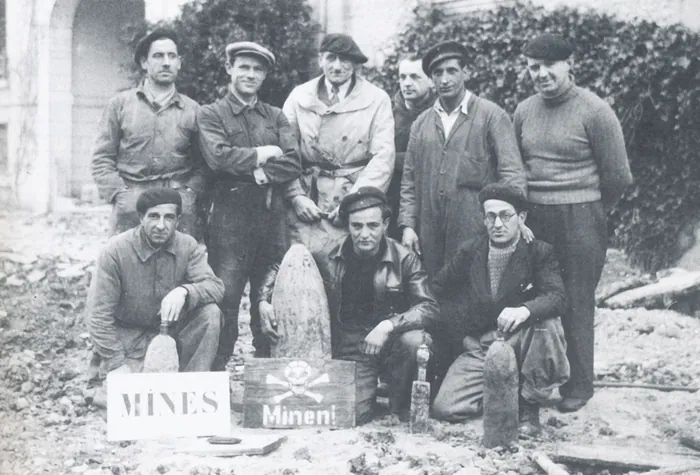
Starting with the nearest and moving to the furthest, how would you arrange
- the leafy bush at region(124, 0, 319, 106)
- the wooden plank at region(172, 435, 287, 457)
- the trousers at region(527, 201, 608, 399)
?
the wooden plank at region(172, 435, 287, 457), the trousers at region(527, 201, 608, 399), the leafy bush at region(124, 0, 319, 106)

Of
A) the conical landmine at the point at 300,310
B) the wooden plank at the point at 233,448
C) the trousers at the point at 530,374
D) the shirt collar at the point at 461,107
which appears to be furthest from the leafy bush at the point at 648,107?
the wooden plank at the point at 233,448

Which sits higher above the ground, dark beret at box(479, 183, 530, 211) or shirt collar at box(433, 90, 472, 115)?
shirt collar at box(433, 90, 472, 115)

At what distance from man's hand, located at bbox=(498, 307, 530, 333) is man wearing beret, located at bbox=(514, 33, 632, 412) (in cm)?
70

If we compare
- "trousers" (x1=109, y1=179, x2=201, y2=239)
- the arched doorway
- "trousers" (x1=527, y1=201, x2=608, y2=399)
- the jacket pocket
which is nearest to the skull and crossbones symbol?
"trousers" (x1=109, y1=179, x2=201, y2=239)

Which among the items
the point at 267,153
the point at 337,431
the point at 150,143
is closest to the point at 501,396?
the point at 337,431

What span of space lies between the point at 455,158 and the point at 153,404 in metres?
2.17

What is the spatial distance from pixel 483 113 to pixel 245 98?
4.61 feet

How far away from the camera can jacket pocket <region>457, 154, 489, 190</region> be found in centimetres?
519

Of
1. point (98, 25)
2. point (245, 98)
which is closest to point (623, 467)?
point (245, 98)

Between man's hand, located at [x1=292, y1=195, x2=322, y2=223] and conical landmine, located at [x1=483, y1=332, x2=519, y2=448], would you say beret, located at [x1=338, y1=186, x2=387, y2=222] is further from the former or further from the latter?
conical landmine, located at [x1=483, y1=332, x2=519, y2=448]

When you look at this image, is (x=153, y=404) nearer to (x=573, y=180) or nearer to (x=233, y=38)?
(x=573, y=180)

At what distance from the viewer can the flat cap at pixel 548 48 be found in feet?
16.4

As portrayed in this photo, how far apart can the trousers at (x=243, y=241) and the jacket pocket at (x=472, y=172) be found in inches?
43.9

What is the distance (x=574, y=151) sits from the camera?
204 inches
